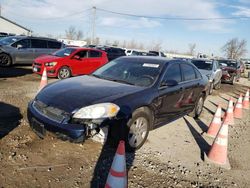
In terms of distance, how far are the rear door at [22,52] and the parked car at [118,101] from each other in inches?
386

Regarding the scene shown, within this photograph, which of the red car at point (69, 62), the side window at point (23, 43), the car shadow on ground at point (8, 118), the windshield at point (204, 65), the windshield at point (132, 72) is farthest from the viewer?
the side window at point (23, 43)

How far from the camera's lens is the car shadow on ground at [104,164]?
3.56 meters

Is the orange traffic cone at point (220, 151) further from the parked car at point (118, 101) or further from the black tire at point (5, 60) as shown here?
the black tire at point (5, 60)

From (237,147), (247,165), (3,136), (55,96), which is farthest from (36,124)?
(237,147)

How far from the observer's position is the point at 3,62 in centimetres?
1363

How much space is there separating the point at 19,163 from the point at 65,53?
8.84 m

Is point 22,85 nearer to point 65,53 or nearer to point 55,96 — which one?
point 65,53

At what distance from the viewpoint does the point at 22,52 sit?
1423cm

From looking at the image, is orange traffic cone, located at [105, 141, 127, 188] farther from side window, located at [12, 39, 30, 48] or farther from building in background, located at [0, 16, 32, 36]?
building in background, located at [0, 16, 32, 36]

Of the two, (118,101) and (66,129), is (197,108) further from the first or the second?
(66,129)

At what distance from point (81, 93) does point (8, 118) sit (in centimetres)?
218

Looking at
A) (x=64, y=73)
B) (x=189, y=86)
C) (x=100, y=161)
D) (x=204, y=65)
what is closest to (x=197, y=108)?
(x=189, y=86)

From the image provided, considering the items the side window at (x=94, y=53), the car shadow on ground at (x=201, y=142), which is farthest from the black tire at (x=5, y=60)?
the car shadow on ground at (x=201, y=142)

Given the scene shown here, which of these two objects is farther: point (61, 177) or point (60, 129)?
point (60, 129)
